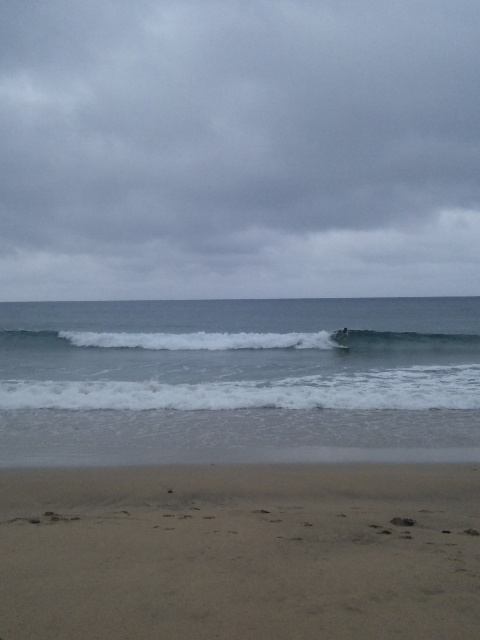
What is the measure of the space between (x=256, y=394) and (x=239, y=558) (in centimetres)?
836

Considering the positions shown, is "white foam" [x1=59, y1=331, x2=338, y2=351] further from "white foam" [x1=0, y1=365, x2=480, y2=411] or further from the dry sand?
the dry sand

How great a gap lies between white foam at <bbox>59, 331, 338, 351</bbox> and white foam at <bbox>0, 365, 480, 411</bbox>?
1120 centimetres

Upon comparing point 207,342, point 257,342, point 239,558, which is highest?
point 257,342

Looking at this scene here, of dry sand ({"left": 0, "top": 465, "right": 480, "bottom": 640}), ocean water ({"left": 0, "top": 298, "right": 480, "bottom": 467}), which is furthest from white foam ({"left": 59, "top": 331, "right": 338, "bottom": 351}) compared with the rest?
dry sand ({"left": 0, "top": 465, "right": 480, "bottom": 640})

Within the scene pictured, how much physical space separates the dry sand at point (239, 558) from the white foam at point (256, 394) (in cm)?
479

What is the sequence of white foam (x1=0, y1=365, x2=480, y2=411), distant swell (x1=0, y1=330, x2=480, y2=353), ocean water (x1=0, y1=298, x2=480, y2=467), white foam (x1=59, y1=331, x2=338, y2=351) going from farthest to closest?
white foam (x1=59, y1=331, x2=338, y2=351), distant swell (x1=0, y1=330, x2=480, y2=353), white foam (x1=0, y1=365, x2=480, y2=411), ocean water (x1=0, y1=298, x2=480, y2=467)

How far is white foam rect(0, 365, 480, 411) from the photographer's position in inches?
441

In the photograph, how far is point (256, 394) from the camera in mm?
12125

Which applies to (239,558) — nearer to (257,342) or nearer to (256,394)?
(256,394)

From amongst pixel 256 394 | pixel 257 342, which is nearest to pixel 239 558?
pixel 256 394

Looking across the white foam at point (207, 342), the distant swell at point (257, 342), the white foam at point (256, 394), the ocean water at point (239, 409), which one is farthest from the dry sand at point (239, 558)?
the white foam at point (207, 342)

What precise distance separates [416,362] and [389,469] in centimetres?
1362

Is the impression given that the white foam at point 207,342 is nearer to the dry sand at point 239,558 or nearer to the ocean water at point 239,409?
the ocean water at point 239,409

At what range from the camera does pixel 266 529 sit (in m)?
4.52
